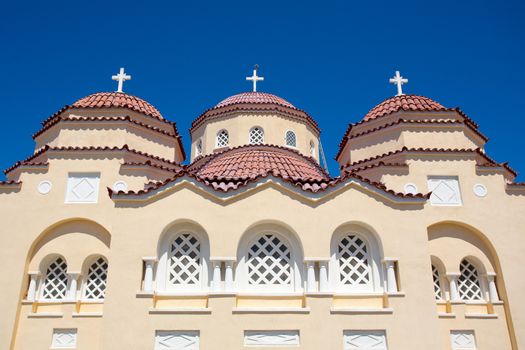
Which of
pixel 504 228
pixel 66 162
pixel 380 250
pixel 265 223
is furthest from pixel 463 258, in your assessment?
pixel 66 162

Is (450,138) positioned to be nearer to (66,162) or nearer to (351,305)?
(351,305)

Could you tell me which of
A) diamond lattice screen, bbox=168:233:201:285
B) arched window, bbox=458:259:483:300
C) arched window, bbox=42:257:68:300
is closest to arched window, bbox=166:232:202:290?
diamond lattice screen, bbox=168:233:201:285

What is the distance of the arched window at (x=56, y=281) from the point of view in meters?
→ 13.4

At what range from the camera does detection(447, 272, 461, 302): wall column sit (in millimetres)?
13086

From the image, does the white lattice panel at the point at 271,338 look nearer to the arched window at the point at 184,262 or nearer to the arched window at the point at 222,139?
the arched window at the point at 184,262

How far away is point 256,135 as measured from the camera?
1944 centimetres

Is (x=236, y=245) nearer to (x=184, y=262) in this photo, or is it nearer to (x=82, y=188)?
(x=184, y=262)

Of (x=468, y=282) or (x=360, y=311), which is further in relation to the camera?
(x=468, y=282)

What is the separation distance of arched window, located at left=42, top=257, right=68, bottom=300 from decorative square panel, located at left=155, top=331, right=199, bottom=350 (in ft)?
16.5

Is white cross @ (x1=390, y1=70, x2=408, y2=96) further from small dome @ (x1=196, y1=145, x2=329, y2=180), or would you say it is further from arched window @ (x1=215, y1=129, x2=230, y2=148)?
arched window @ (x1=215, y1=129, x2=230, y2=148)

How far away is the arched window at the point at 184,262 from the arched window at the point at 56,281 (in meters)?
4.71

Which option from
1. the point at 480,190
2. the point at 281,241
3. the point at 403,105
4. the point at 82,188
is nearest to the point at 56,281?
the point at 82,188

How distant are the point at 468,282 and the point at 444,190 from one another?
3.01 metres

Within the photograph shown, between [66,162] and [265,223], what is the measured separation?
7.58 metres
